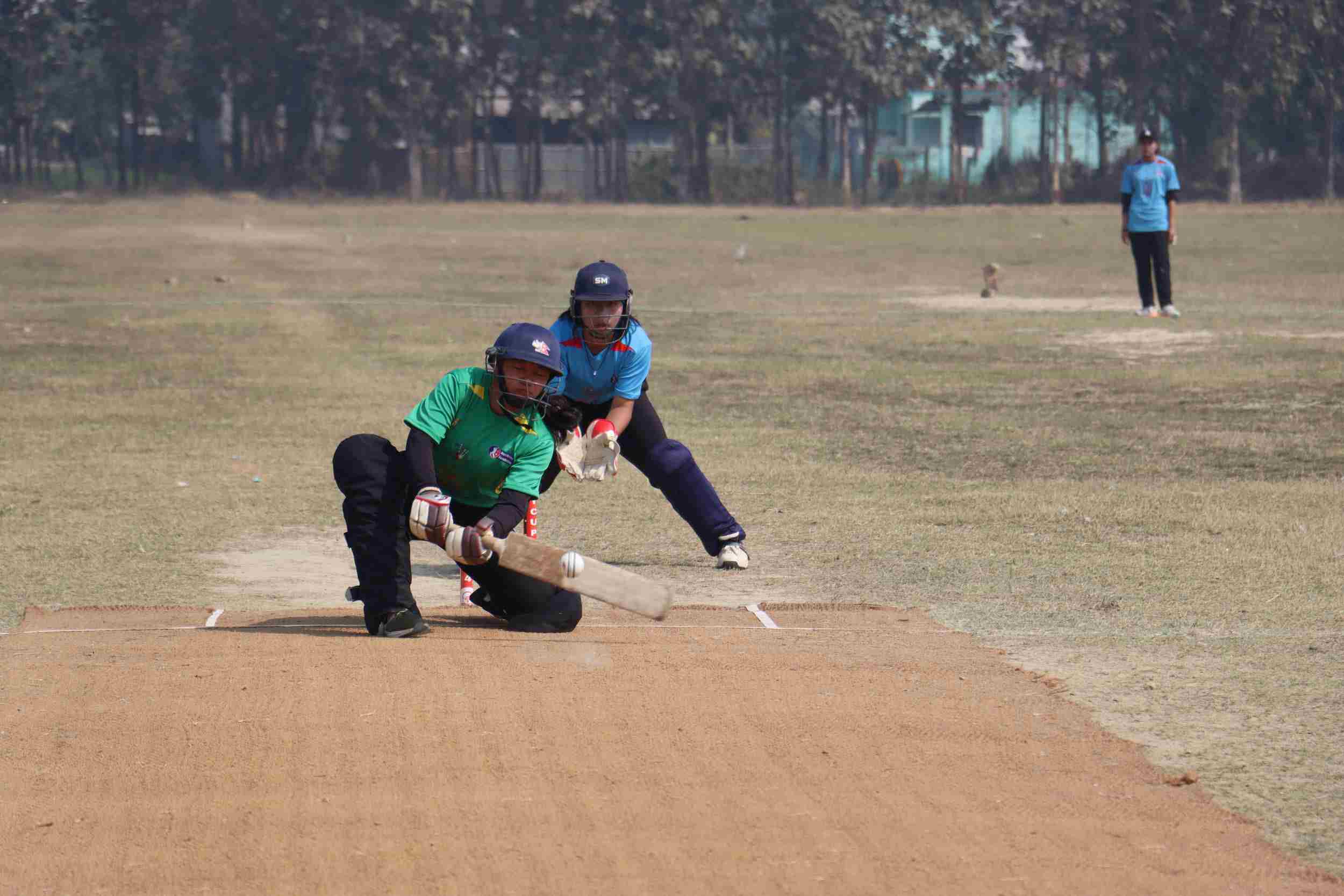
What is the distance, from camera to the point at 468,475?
287 inches

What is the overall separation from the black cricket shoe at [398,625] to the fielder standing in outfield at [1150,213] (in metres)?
15.3

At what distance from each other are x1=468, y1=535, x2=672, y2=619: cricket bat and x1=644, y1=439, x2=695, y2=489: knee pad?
2134 millimetres

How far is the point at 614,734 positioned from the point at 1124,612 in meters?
3.14

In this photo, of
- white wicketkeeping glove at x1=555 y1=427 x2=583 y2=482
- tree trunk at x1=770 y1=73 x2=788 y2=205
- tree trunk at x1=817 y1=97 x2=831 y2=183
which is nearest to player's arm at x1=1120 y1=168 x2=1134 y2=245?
white wicketkeeping glove at x1=555 y1=427 x2=583 y2=482

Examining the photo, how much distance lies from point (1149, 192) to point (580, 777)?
1740cm

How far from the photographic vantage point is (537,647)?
673 centimetres

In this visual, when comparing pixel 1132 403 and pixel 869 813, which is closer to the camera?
pixel 869 813

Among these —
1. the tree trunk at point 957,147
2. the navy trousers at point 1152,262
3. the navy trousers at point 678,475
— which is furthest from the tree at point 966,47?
the navy trousers at point 678,475

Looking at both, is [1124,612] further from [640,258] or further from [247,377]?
[640,258]

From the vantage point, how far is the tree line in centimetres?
6675

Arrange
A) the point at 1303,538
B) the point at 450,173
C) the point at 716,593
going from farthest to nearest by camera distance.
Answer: the point at 450,173 → the point at 1303,538 → the point at 716,593

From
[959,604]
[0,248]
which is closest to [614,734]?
[959,604]

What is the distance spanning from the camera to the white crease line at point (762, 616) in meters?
7.43

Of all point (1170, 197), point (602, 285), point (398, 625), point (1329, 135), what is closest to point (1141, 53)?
point (1329, 135)
